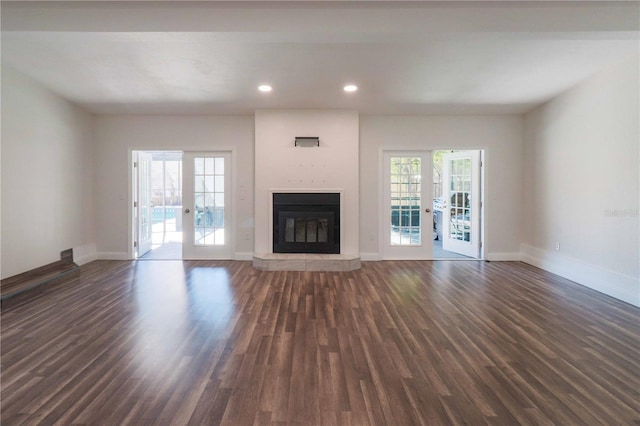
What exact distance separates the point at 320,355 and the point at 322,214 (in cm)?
335

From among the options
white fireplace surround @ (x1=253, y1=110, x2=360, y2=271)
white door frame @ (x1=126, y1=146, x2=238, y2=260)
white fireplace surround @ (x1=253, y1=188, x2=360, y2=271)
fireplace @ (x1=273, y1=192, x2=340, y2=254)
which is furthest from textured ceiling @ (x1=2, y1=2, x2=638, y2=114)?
white fireplace surround @ (x1=253, y1=188, x2=360, y2=271)

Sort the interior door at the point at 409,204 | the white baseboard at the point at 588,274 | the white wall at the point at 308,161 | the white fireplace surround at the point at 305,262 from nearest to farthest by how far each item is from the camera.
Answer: the white baseboard at the point at 588,274
the white fireplace surround at the point at 305,262
the white wall at the point at 308,161
the interior door at the point at 409,204

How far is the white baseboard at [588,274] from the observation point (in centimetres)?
359

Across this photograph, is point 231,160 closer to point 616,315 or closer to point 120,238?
point 120,238

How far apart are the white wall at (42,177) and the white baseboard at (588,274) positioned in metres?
7.64

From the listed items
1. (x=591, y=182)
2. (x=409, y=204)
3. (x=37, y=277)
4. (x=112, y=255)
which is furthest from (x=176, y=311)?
(x=591, y=182)

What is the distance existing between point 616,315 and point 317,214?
4.06 meters

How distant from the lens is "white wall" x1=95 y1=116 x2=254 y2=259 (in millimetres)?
5742

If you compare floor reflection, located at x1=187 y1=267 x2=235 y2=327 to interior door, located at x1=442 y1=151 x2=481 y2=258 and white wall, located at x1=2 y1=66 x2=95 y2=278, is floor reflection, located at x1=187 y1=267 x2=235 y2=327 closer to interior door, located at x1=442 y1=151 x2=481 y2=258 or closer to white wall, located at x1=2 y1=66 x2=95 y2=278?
white wall, located at x1=2 y1=66 x2=95 y2=278

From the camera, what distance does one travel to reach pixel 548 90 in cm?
455

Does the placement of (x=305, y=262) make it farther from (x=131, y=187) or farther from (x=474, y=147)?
(x=474, y=147)

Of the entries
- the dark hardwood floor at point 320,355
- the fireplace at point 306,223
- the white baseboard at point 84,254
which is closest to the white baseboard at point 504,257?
the dark hardwood floor at point 320,355

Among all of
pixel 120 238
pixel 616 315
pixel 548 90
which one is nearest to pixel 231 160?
pixel 120 238

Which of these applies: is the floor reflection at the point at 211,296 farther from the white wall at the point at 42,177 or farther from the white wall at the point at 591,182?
the white wall at the point at 591,182
